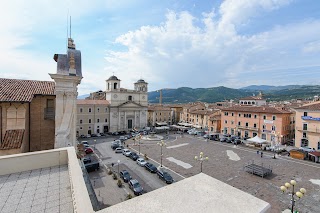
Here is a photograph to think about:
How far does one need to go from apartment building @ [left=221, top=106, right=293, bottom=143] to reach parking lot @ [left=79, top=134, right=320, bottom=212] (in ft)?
26.5

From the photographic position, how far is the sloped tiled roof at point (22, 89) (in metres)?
11.0

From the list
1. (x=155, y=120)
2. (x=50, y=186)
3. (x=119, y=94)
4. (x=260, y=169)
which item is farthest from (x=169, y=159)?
(x=155, y=120)

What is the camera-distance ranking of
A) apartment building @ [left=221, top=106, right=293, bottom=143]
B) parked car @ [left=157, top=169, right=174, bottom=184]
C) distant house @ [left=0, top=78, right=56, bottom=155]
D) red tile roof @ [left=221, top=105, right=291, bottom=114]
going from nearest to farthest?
1. distant house @ [left=0, top=78, right=56, bottom=155]
2. parked car @ [left=157, top=169, right=174, bottom=184]
3. apartment building @ [left=221, top=106, right=293, bottom=143]
4. red tile roof @ [left=221, top=105, right=291, bottom=114]

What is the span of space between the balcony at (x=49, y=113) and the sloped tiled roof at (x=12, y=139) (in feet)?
6.83

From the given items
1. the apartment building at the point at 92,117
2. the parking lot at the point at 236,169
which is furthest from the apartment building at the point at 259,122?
the apartment building at the point at 92,117

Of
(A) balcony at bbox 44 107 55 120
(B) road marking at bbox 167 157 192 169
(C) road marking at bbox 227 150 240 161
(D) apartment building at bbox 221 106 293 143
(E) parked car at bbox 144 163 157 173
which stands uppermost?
(A) balcony at bbox 44 107 55 120

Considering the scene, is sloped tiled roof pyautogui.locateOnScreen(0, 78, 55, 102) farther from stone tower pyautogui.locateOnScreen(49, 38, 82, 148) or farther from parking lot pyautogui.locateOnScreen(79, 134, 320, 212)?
parking lot pyautogui.locateOnScreen(79, 134, 320, 212)

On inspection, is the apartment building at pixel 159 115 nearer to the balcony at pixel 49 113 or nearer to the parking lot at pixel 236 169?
the parking lot at pixel 236 169

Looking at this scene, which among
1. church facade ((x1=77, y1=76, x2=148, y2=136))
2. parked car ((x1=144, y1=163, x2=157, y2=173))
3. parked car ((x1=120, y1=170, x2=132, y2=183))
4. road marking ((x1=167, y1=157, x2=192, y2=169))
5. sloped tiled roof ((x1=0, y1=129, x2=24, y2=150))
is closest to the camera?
sloped tiled roof ((x1=0, y1=129, x2=24, y2=150))

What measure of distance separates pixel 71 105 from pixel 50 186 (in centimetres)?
768

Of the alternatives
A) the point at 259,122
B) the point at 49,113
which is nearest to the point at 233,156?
the point at 259,122

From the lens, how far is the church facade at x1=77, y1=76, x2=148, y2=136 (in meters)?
46.0

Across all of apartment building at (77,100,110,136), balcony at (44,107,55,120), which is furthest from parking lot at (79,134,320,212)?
apartment building at (77,100,110,136)

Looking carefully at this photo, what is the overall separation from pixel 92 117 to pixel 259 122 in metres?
41.5
